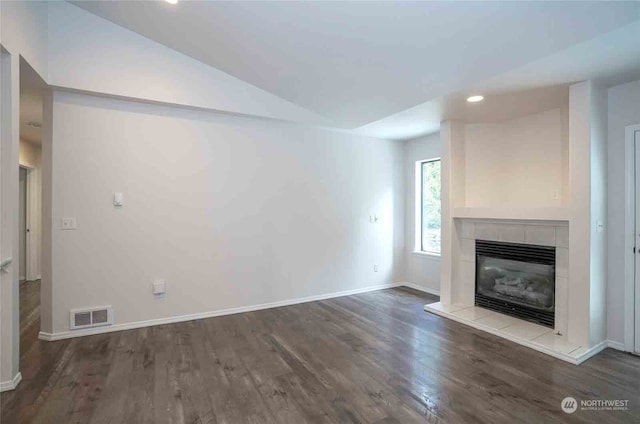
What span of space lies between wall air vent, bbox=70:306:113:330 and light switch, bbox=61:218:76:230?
85 cm

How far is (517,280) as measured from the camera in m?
3.72

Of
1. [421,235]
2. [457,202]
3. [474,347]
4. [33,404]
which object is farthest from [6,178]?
[421,235]

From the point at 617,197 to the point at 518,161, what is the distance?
118cm

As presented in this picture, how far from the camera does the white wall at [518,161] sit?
3594 millimetres

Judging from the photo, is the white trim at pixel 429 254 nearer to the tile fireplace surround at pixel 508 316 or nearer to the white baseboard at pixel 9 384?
the tile fireplace surround at pixel 508 316

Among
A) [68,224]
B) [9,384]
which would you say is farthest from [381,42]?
[9,384]

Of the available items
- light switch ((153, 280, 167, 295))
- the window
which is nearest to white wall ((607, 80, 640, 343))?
the window

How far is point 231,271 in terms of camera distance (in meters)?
3.99

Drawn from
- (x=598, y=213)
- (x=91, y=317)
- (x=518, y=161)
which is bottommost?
(x=91, y=317)

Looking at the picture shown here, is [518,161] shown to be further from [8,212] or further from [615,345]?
[8,212]

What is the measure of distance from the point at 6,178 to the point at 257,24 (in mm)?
2227

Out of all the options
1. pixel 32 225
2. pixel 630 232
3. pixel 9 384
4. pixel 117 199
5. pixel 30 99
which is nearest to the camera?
pixel 9 384

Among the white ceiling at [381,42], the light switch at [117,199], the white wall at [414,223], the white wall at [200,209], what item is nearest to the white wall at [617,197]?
the white ceiling at [381,42]

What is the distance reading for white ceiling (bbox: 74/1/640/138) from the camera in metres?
2.10
